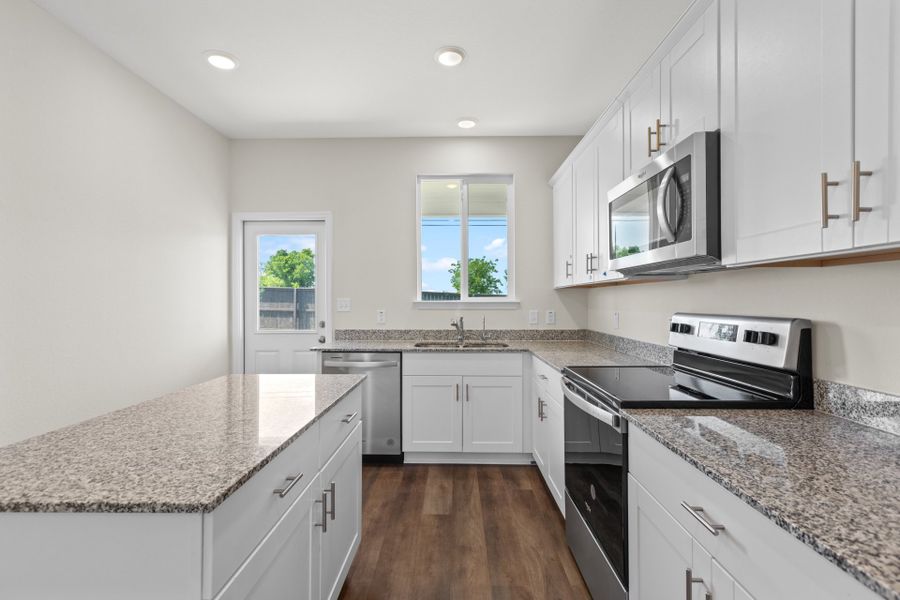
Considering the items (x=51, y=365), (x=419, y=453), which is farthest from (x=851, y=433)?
(x=51, y=365)

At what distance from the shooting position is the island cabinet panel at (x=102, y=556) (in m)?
0.77

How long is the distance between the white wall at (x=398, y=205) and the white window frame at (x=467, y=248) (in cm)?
4

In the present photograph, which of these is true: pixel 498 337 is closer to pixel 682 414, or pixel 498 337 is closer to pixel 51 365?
pixel 682 414

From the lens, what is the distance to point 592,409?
1.64 m

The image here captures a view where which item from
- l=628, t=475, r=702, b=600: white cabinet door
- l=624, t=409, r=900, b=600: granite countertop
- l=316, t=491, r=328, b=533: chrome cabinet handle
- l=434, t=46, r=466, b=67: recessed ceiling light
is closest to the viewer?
l=624, t=409, r=900, b=600: granite countertop

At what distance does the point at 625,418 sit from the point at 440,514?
4.94 feet

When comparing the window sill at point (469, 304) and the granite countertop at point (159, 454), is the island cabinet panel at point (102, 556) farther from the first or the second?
the window sill at point (469, 304)

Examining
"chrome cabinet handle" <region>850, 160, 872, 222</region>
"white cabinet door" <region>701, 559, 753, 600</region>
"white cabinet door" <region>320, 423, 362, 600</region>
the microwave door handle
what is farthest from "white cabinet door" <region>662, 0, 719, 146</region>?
"white cabinet door" <region>320, 423, 362, 600</region>

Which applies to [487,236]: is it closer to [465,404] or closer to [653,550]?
[465,404]

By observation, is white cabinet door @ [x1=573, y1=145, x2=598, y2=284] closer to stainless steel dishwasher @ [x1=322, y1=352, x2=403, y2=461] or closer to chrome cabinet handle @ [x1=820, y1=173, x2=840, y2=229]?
stainless steel dishwasher @ [x1=322, y1=352, x2=403, y2=461]

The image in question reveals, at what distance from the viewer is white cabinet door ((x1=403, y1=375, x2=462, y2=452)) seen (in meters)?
3.21

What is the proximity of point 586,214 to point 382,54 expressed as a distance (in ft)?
5.09

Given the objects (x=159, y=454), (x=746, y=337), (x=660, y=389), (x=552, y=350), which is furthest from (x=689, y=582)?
(x=552, y=350)

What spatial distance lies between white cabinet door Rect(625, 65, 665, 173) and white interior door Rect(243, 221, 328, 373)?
2695mm
